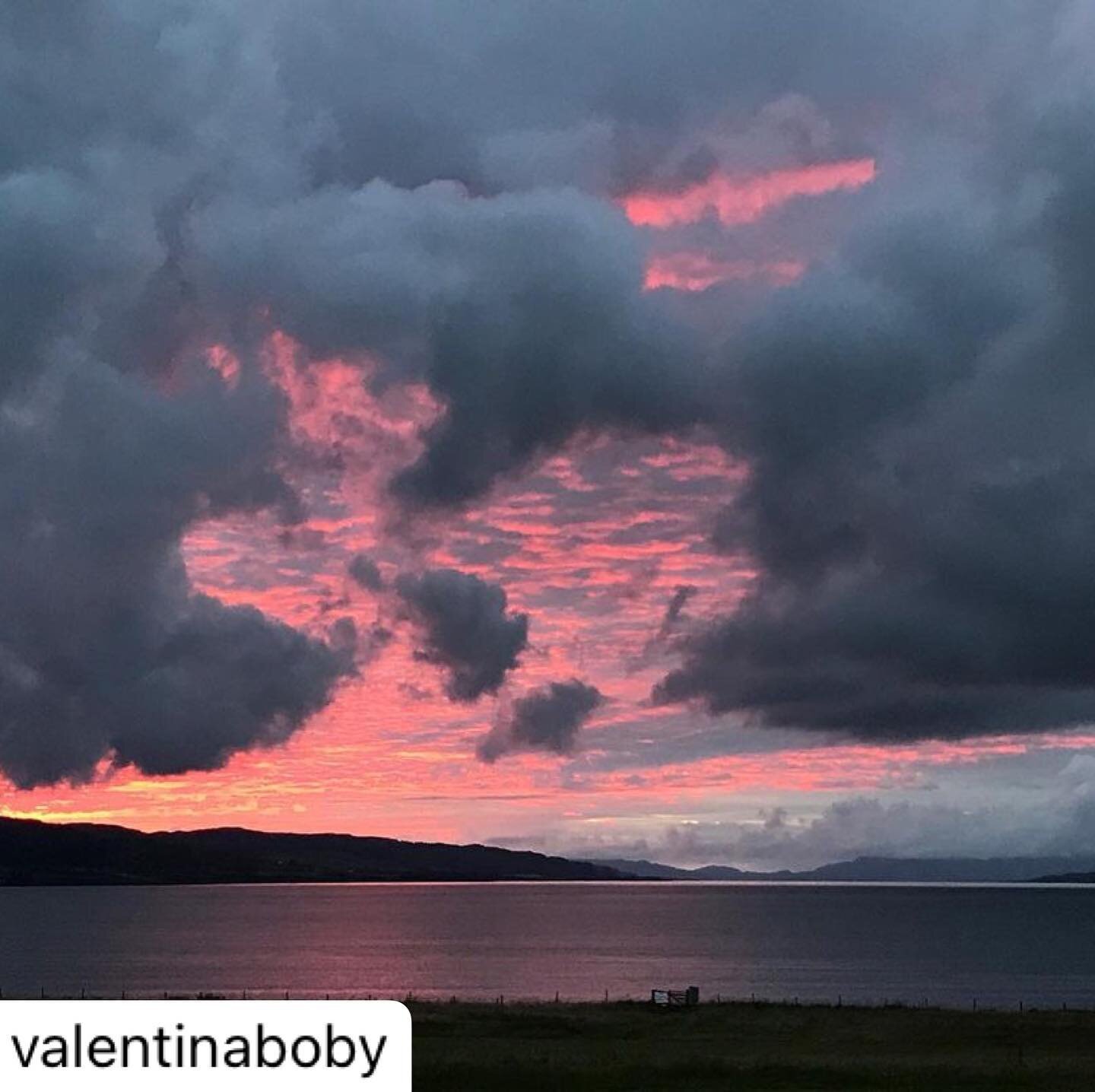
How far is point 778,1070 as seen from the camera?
53844 millimetres

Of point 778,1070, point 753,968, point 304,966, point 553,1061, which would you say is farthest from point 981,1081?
point 304,966

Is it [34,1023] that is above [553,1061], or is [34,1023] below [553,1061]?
above

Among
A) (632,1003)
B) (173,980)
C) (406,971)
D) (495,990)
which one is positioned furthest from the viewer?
(406,971)

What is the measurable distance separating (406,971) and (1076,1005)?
8296 cm

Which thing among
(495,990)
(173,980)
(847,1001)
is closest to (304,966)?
(173,980)

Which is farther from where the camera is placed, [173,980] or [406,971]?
[406,971]

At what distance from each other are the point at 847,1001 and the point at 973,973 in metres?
57.9

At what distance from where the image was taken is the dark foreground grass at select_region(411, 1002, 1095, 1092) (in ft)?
168

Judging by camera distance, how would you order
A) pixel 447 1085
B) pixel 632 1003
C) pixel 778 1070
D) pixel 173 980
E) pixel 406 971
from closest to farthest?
pixel 447 1085 → pixel 778 1070 → pixel 632 1003 → pixel 173 980 → pixel 406 971

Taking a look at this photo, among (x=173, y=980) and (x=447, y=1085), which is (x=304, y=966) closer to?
(x=173, y=980)

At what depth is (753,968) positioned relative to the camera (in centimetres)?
19088

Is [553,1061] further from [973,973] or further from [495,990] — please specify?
[973,973]

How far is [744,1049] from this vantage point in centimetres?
6469

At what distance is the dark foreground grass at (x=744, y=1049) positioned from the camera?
51.3m
